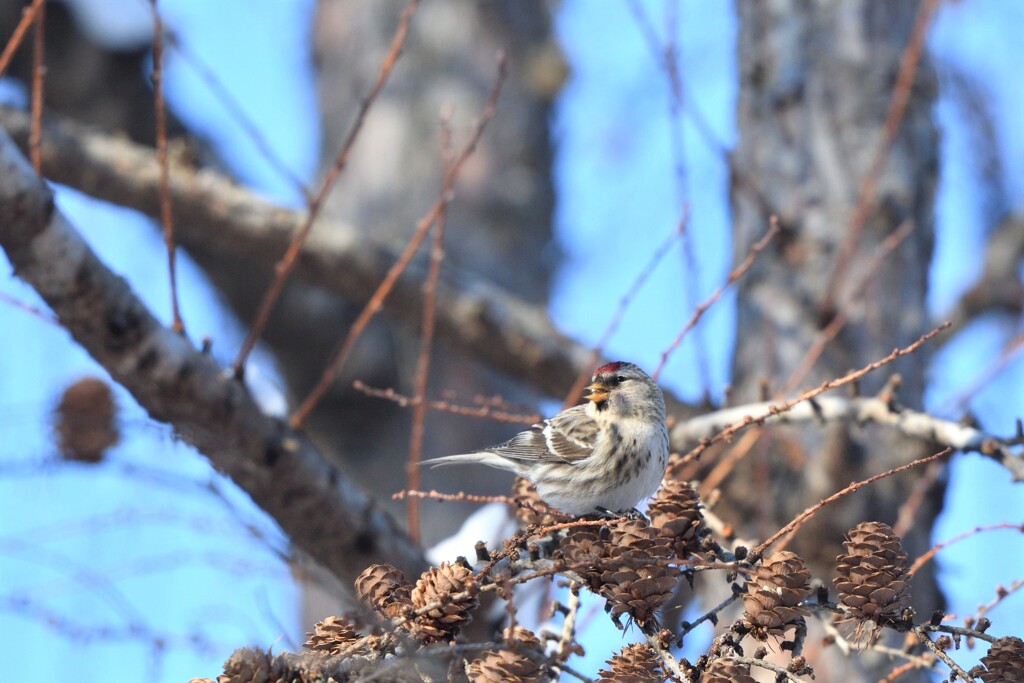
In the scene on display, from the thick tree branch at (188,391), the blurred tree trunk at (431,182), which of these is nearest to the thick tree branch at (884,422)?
the thick tree branch at (188,391)

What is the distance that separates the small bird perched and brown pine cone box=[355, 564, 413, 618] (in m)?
0.63

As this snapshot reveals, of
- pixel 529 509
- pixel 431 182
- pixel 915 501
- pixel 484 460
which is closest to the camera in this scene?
pixel 529 509

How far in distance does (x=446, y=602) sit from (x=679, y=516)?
1.03ft

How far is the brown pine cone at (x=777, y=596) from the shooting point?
1039 mm

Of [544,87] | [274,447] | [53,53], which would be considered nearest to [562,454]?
[274,447]

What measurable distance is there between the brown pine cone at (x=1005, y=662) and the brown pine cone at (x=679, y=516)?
0.33m

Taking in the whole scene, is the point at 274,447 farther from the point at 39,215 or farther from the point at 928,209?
the point at 928,209

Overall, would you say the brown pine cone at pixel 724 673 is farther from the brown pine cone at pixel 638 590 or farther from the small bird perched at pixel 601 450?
the small bird perched at pixel 601 450

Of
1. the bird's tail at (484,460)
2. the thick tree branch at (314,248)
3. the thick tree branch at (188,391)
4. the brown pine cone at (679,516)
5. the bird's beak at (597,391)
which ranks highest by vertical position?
the thick tree branch at (314,248)

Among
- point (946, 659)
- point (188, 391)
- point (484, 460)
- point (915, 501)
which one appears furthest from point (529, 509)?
point (915, 501)

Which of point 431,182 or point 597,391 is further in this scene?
point 431,182

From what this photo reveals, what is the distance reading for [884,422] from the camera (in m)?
1.66

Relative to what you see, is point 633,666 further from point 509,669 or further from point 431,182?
point 431,182

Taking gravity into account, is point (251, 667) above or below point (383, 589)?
below
